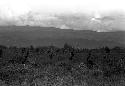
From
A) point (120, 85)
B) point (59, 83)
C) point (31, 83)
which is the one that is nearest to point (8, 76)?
point (31, 83)

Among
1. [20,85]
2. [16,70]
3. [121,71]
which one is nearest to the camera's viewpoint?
[20,85]

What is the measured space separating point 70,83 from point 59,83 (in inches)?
38.9

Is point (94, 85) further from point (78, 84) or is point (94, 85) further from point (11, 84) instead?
point (11, 84)

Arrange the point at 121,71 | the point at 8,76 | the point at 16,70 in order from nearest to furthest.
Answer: the point at 8,76, the point at 16,70, the point at 121,71

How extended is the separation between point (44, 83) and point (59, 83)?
1.20 metres

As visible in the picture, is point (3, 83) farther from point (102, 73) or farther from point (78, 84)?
point (102, 73)

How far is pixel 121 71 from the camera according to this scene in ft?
90.5

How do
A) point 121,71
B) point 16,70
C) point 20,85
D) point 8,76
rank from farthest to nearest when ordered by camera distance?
point 121,71
point 16,70
point 8,76
point 20,85

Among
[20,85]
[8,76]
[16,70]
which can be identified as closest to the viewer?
[20,85]

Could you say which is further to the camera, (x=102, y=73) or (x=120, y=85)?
(x=102, y=73)

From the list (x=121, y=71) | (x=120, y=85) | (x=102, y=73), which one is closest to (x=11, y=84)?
(x=120, y=85)

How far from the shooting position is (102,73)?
25.9m

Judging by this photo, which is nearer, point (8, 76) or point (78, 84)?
point (78, 84)

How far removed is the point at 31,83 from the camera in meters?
17.8
